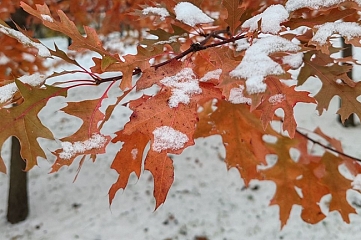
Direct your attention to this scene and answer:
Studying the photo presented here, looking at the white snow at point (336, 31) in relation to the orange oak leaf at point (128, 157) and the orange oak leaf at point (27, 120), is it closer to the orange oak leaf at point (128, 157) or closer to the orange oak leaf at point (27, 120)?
the orange oak leaf at point (128, 157)

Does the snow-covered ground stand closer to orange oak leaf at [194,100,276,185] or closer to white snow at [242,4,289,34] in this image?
orange oak leaf at [194,100,276,185]

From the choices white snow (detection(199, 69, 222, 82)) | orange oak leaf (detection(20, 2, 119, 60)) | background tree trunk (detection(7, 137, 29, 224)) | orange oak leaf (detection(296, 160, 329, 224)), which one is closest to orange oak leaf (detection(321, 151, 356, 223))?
orange oak leaf (detection(296, 160, 329, 224))

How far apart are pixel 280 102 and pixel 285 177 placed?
83 cm

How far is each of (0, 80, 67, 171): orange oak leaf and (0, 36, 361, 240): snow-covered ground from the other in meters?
1.84

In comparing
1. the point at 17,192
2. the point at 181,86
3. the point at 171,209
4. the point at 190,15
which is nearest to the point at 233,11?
the point at 190,15

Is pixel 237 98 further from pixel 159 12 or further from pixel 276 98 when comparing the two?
pixel 159 12

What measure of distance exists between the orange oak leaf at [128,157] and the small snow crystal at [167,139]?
14 cm

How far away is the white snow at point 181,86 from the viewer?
73cm

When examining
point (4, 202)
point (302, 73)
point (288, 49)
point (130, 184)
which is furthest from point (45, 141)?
point (288, 49)

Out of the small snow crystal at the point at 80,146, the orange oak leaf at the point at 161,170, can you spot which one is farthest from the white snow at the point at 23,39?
the orange oak leaf at the point at 161,170

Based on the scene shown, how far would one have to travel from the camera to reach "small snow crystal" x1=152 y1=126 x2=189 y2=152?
68 cm

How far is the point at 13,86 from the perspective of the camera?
2.55 ft

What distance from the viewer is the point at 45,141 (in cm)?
412

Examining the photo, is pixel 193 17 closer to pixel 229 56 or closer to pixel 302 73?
pixel 229 56
